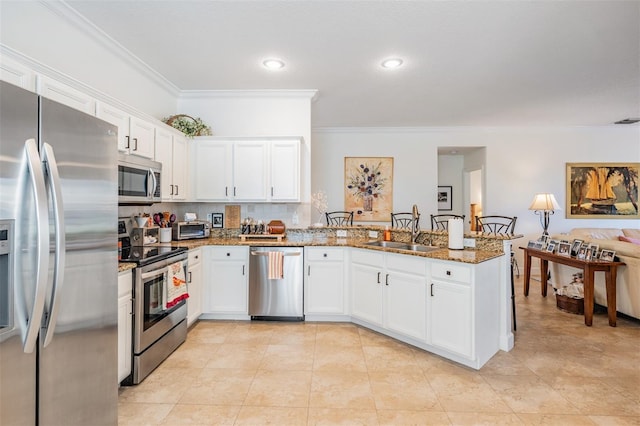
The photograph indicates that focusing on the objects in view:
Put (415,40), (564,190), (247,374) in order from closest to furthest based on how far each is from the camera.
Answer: (247,374)
(415,40)
(564,190)

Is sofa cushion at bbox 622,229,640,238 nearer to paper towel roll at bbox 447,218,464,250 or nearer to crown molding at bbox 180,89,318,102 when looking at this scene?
paper towel roll at bbox 447,218,464,250

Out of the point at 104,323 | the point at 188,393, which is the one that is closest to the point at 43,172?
the point at 104,323

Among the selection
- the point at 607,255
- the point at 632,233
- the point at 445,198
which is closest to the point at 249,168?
the point at 607,255

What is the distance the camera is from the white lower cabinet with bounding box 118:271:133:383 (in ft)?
6.89

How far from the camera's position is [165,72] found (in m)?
3.40

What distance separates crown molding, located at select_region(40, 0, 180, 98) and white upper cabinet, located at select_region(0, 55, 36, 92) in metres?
0.86

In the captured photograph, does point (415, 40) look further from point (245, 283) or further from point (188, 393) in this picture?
point (188, 393)

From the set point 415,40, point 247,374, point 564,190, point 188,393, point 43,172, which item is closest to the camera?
point 43,172

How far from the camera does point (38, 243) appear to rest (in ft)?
3.78

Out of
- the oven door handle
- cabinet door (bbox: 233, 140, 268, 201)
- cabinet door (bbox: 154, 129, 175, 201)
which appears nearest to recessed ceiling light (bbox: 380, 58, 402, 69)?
cabinet door (bbox: 233, 140, 268, 201)

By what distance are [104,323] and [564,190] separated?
729 centimetres

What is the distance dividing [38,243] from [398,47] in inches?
114

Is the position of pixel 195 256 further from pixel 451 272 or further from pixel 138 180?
pixel 451 272

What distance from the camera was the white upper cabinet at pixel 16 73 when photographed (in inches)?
63.3
